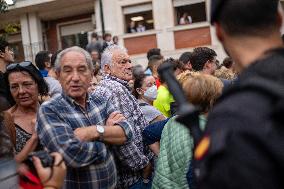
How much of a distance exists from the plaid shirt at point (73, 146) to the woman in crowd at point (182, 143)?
0.36 m

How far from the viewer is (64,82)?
3367 mm

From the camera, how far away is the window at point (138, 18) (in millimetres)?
22355

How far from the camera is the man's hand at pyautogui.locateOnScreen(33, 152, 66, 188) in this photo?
2.28 metres

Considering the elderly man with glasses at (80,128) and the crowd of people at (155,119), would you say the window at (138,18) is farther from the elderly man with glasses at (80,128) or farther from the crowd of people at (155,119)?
the elderly man with glasses at (80,128)

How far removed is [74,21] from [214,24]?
77.7 feet

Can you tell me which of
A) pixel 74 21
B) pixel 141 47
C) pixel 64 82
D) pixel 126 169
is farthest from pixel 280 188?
pixel 74 21

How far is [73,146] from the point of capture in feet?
9.66

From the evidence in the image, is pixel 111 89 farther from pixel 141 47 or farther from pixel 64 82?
A: pixel 141 47

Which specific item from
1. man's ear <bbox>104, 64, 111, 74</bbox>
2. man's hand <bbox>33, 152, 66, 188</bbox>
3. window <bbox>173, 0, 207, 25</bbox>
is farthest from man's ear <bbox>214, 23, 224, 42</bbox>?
window <bbox>173, 0, 207, 25</bbox>

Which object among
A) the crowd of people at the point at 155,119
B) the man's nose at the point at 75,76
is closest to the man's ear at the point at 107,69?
the crowd of people at the point at 155,119

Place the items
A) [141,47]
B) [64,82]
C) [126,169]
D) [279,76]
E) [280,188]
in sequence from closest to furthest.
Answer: [280,188]
[279,76]
[64,82]
[126,169]
[141,47]

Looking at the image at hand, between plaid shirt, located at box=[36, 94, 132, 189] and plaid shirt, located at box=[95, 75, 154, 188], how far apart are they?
17.4 inches

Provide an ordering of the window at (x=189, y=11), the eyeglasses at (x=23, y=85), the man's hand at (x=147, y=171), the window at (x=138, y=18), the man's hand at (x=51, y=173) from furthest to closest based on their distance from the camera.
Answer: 1. the window at (x=138, y=18)
2. the window at (x=189, y=11)
3. the man's hand at (x=147, y=171)
4. the eyeglasses at (x=23, y=85)
5. the man's hand at (x=51, y=173)

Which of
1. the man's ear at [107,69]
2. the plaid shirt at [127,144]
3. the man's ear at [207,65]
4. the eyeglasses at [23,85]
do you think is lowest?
the plaid shirt at [127,144]
